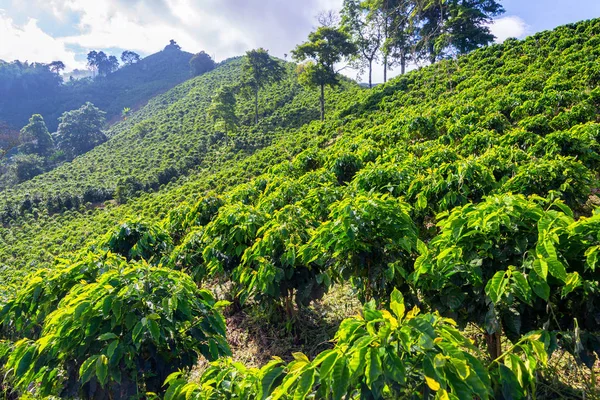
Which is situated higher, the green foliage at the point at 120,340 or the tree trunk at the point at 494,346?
the green foliage at the point at 120,340

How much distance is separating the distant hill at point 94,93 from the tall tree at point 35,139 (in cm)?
1491

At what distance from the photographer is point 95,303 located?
2482 mm

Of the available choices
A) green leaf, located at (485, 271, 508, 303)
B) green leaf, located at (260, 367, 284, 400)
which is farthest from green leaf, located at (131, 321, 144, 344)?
green leaf, located at (485, 271, 508, 303)

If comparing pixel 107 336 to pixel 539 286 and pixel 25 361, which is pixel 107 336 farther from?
pixel 539 286

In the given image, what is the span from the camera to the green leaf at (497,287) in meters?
2.01

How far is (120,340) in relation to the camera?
2.41m

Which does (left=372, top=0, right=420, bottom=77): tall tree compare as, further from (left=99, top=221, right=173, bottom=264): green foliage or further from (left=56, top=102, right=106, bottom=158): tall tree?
(left=56, top=102, right=106, bottom=158): tall tree

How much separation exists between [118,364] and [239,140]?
27.8 m

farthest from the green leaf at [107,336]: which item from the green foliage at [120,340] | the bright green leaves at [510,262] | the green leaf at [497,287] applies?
the green leaf at [497,287]

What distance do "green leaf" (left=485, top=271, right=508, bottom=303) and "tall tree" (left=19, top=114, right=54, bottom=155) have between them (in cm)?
6501

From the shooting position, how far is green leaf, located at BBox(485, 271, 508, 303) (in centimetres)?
201

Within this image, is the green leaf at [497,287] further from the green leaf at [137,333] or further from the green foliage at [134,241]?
the green foliage at [134,241]

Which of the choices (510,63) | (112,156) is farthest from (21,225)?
(510,63)

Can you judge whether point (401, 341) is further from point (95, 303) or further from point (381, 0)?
point (381, 0)
